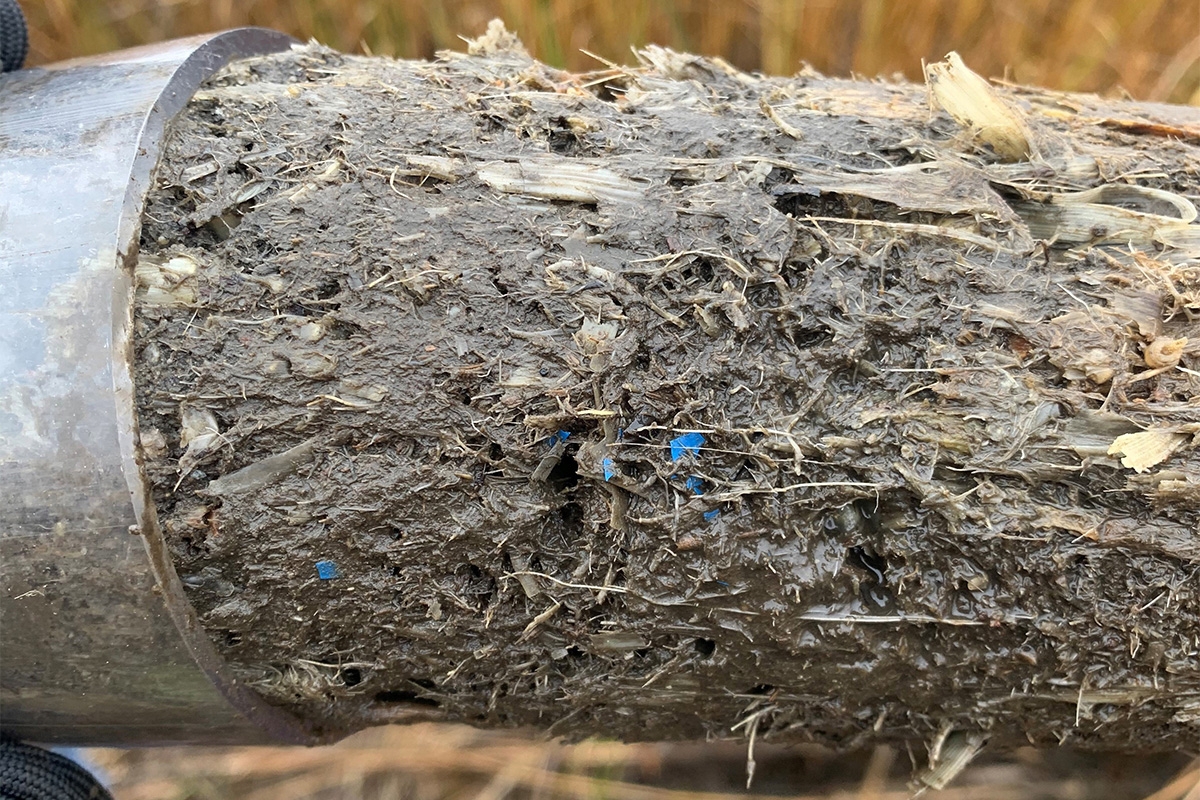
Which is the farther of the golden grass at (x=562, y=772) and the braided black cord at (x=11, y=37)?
the golden grass at (x=562, y=772)

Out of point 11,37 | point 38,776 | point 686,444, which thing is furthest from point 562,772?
point 11,37

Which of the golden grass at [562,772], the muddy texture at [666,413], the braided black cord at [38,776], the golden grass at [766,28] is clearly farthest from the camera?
the golden grass at [766,28]

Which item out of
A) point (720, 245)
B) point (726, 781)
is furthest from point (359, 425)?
point (726, 781)

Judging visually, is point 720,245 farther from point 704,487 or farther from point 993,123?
point 993,123

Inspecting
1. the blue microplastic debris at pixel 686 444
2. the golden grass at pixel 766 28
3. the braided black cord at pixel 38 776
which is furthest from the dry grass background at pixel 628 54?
the blue microplastic debris at pixel 686 444

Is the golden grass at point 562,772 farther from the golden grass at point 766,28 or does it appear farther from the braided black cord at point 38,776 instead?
the golden grass at point 766,28

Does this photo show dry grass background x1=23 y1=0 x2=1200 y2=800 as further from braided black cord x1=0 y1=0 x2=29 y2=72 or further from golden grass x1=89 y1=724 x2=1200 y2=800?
braided black cord x1=0 y1=0 x2=29 y2=72

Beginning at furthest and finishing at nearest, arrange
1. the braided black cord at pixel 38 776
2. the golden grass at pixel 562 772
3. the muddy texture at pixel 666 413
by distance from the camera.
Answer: the golden grass at pixel 562 772 → the braided black cord at pixel 38 776 → the muddy texture at pixel 666 413
